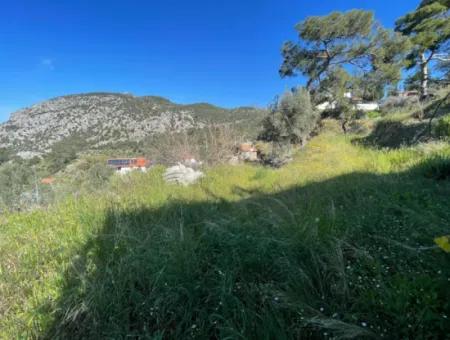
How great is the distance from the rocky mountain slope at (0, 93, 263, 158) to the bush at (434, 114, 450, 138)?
75.1 ft

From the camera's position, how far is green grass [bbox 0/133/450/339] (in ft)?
3.61

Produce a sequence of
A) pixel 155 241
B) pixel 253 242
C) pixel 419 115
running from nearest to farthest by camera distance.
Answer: pixel 253 242 < pixel 155 241 < pixel 419 115

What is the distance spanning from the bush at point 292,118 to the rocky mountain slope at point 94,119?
16.5 meters

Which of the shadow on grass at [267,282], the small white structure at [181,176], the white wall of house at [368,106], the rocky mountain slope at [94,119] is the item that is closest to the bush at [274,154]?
the small white structure at [181,176]

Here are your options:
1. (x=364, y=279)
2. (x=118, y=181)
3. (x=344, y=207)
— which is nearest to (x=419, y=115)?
(x=344, y=207)

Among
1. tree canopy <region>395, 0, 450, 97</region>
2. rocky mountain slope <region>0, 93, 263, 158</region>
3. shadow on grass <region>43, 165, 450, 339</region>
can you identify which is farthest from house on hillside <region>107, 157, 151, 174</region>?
rocky mountain slope <region>0, 93, 263, 158</region>

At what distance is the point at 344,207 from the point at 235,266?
1.76 meters

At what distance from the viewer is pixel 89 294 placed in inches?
54.7

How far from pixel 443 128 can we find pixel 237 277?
699 cm

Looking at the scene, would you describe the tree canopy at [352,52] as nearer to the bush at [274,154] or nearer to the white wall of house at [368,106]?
the white wall of house at [368,106]

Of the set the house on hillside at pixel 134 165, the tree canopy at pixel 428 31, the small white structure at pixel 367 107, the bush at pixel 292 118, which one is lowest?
the house on hillside at pixel 134 165

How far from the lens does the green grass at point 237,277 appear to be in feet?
3.61

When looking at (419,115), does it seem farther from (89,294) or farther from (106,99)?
(106,99)

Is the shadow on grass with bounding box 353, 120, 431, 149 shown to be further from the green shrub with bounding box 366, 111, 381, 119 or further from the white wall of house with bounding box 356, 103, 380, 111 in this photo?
the white wall of house with bounding box 356, 103, 380, 111
